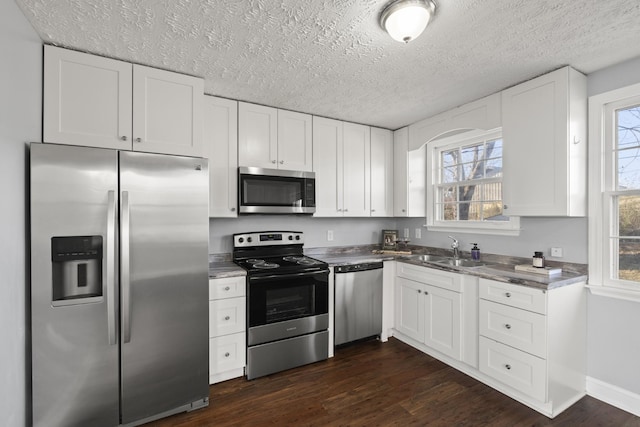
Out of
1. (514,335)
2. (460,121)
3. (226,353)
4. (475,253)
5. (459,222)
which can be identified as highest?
(460,121)

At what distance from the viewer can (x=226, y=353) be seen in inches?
95.2

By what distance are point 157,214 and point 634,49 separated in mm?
3416

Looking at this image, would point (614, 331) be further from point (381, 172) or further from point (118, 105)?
point (118, 105)

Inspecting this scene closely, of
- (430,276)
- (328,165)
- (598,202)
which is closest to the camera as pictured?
(598,202)

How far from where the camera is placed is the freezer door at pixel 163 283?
1.90m

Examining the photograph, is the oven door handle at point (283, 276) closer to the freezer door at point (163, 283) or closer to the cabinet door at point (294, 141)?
the freezer door at point (163, 283)

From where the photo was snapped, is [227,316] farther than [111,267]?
Yes

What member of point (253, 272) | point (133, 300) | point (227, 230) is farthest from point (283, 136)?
point (133, 300)

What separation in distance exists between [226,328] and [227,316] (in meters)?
0.10

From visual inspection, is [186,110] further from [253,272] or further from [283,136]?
[253,272]

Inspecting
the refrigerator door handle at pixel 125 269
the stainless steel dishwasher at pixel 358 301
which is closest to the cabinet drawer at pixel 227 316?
the refrigerator door handle at pixel 125 269

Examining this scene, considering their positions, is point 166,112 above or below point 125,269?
above

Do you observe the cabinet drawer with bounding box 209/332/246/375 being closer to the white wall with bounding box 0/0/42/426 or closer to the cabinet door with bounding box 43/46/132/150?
the white wall with bounding box 0/0/42/426

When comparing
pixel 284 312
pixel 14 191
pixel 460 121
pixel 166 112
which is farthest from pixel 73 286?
pixel 460 121
